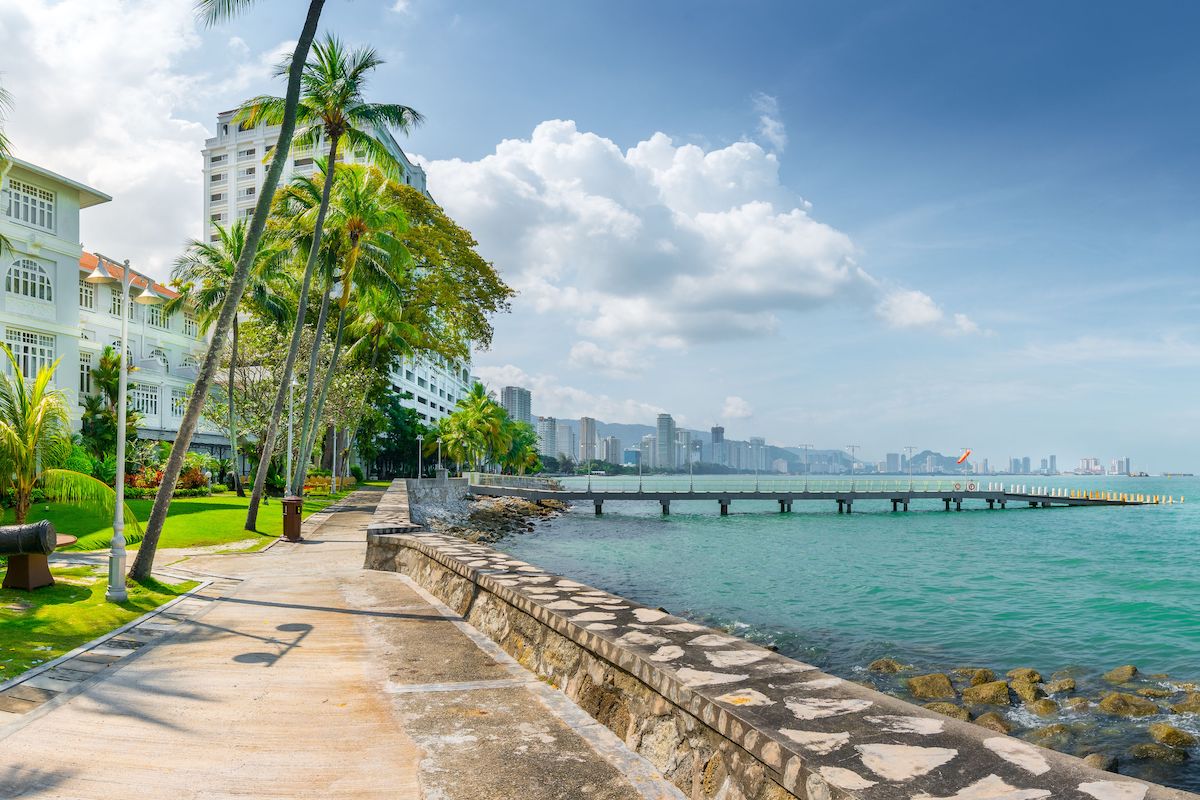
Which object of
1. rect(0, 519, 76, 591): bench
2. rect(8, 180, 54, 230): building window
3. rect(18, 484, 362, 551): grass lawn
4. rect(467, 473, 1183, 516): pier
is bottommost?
rect(467, 473, 1183, 516): pier

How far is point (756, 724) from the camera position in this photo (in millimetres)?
3676

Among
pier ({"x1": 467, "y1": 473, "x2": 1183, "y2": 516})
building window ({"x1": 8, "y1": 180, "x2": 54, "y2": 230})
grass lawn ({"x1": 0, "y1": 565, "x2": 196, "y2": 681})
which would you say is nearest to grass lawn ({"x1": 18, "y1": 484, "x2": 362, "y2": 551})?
grass lawn ({"x1": 0, "y1": 565, "x2": 196, "y2": 681})

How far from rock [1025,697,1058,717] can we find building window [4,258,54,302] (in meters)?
37.0

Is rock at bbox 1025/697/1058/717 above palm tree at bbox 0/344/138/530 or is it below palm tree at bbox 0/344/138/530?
below

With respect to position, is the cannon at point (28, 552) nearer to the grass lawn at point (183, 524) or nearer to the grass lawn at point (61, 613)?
the grass lawn at point (61, 613)

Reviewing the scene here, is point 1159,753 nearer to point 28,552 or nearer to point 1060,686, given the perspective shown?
point 1060,686

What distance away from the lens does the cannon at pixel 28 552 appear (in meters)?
9.68

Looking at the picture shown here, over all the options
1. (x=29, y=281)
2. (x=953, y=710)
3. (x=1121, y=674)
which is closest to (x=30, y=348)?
(x=29, y=281)

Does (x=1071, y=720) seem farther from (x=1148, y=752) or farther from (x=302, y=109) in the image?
(x=302, y=109)

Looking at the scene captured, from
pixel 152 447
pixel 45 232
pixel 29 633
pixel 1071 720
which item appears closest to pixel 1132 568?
pixel 1071 720

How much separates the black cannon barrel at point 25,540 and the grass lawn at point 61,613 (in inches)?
24.0

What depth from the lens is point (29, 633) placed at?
784 cm

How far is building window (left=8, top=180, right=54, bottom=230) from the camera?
3045cm

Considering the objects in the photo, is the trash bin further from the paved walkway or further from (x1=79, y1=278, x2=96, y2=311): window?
(x1=79, y1=278, x2=96, y2=311): window
